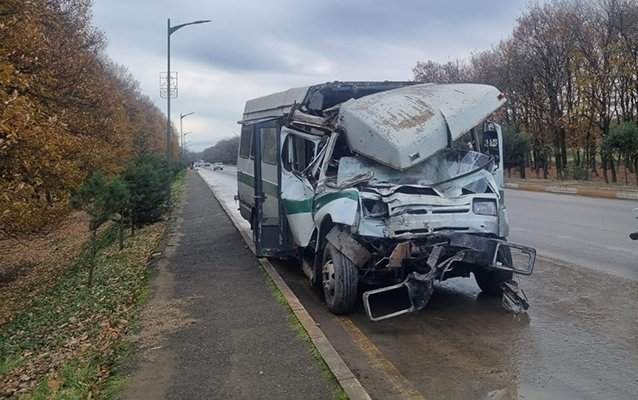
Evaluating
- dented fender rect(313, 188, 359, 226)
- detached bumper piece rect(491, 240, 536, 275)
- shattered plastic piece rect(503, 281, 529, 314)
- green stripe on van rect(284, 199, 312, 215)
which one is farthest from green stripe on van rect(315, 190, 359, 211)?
shattered plastic piece rect(503, 281, 529, 314)

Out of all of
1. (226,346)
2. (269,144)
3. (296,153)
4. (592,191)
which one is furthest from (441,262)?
(592,191)

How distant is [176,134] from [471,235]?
89.7m

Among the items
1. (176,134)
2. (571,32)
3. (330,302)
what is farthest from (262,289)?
(176,134)

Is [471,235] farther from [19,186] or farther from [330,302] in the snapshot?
[19,186]

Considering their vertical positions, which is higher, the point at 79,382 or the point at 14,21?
the point at 14,21

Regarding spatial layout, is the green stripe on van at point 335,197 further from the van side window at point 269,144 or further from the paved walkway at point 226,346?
the van side window at point 269,144

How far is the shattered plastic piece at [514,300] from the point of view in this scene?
267 inches

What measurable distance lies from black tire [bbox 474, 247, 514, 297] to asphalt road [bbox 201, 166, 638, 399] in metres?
0.17

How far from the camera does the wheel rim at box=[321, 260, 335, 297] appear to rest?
22.8 feet

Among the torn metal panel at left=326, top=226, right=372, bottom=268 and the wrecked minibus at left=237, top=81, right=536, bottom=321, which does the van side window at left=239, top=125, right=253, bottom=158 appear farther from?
the torn metal panel at left=326, top=226, right=372, bottom=268

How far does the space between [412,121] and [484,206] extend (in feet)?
4.31

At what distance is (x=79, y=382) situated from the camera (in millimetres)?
5102

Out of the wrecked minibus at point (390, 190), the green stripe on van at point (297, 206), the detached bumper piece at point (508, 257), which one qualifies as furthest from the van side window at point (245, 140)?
the detached bumper piece at point (508, 257)

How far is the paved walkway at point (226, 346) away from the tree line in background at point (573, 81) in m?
25.9
